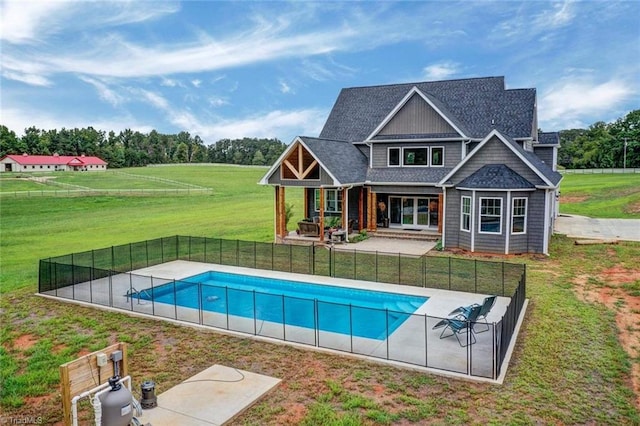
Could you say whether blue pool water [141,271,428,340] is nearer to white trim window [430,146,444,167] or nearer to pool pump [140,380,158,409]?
pool pump [140,380,158,409]

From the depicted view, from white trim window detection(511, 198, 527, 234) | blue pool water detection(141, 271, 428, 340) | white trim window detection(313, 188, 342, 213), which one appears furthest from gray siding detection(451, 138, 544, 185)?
blue pool water detection(141, 271, 428, 340)

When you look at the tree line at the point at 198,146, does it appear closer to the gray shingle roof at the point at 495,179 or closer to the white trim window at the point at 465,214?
the gray shingle roof at the point at 495,179

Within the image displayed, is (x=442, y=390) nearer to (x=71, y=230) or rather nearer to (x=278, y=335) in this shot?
(x=278, y=335)

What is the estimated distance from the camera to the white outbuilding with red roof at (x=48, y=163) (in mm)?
95562

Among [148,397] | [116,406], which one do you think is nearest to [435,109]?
[148,397]

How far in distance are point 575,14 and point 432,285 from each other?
68.5 ft

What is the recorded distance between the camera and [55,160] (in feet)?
333

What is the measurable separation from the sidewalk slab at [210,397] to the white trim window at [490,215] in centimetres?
1557

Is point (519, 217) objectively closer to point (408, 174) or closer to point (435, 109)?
point (408, 174)

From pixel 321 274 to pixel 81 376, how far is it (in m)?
11.4

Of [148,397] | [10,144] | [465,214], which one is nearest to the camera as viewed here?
[148,397]

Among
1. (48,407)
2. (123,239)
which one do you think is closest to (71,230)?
(123,239)

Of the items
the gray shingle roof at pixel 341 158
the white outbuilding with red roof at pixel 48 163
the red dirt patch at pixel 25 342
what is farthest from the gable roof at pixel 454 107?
the white outbuilding with red roof at pixel 48 163

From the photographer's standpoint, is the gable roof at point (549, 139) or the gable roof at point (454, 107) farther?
the gable roof at point (549, 139)
